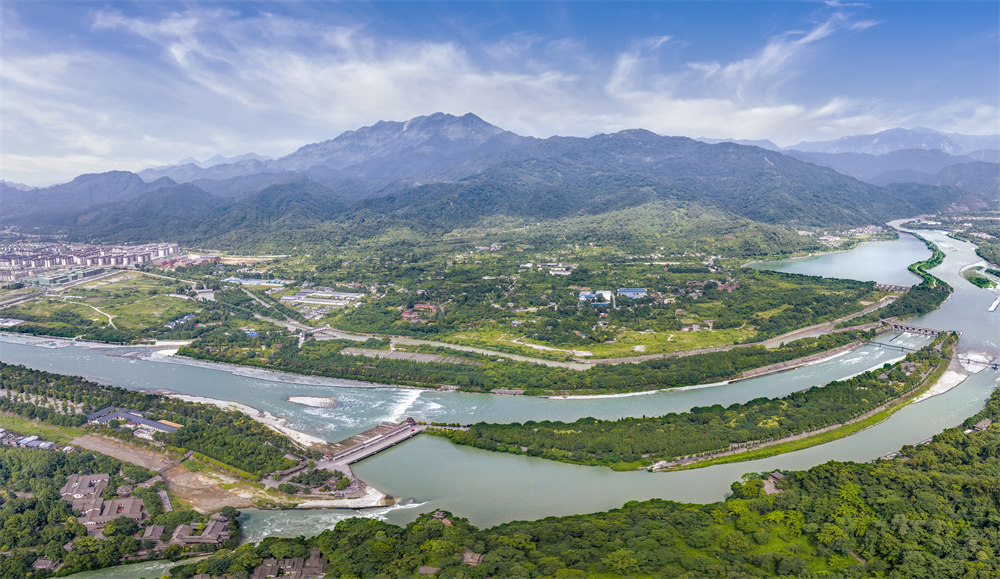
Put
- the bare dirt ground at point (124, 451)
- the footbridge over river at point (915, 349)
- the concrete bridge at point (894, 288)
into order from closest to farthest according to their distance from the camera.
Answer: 1. the bare dirt ground at point (124, 451)
2. the footbridge over river at point (915, 349)
3. the concrete bridge at point (894, 288)

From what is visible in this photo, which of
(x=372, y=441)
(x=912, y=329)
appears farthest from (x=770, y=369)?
(x=372, y=441)

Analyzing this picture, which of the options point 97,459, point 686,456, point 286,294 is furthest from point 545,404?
point 286,294

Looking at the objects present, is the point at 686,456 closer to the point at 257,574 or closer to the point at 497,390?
the point at 497,390

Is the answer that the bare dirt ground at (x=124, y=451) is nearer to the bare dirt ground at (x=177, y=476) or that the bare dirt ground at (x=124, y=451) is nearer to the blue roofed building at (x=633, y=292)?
the bare dirt ground at (x=177, y=476)

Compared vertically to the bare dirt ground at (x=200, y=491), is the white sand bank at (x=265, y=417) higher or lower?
higher

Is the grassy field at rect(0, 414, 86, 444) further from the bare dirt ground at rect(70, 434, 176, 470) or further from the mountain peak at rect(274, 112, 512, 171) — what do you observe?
the mountain peak at rect(274, 112, 512, 171)

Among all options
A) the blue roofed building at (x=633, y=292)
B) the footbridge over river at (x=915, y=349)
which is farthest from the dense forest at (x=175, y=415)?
the footbridge over river at (x=915, y=349)
